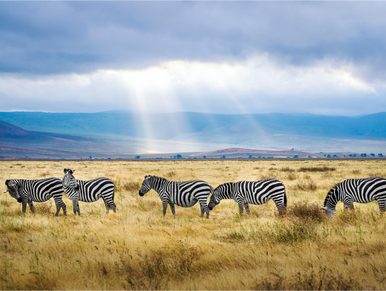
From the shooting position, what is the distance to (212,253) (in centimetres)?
773

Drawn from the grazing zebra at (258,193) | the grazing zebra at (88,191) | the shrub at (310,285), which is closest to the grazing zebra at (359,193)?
the grazing zebra at (258,193)

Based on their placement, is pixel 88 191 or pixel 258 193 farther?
pixel 88 191

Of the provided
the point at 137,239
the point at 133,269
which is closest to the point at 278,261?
the point at 133,269

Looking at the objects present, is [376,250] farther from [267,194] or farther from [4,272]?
[4,272]

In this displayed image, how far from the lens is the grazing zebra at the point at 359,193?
1140 cm

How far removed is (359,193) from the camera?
11648 millimetres

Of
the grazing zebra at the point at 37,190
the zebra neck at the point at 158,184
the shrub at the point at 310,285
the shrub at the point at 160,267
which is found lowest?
the shrub at the point at 160,267

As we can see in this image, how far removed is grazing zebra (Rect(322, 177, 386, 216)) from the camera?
11.4m

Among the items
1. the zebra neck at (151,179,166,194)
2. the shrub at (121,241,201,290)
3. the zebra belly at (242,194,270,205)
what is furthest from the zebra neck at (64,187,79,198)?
the zebra belly at (242,194,270,205)

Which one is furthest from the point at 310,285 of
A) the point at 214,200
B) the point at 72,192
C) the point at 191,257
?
the point at 72,192

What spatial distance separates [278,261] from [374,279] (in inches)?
71.9

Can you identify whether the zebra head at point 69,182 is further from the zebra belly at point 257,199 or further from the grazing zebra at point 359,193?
the grazing zebra at point 359,193

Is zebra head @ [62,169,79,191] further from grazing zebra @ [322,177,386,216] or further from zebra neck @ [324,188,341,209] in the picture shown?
zebra neck @ [324,188,341,209]

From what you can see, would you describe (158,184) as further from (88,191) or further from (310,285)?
(310,285)
